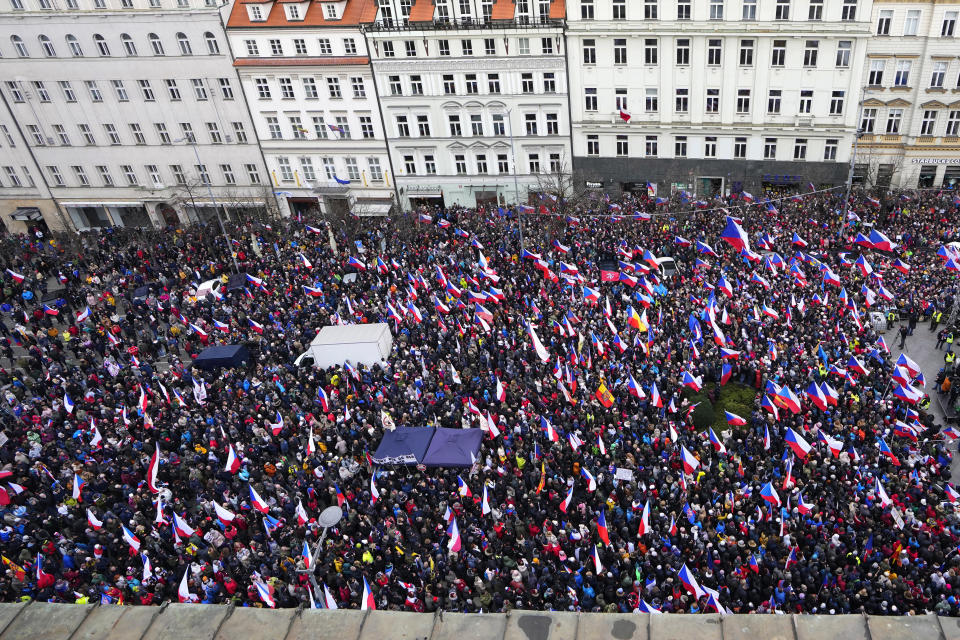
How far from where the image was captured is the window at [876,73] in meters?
41.1

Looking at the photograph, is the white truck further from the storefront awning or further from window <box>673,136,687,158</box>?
the storefront awning

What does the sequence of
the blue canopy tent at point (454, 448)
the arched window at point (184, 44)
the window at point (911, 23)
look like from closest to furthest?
1. the blue canopy tent at point (454, 448)
2. the window at point (911, 23)
3. the arched window at point (184, 44)

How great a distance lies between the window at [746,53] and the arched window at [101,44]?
143 ft

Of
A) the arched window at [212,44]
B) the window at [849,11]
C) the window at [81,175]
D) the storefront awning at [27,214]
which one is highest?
the arched window at [212,44]

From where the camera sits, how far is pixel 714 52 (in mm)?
41938

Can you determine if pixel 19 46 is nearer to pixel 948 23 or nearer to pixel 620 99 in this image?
pixel 620 99

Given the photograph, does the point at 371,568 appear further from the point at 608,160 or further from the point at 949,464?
the point at 608,160

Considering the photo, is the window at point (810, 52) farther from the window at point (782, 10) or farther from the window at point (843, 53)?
the window at point (782, 10)

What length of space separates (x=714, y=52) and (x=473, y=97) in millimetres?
15905

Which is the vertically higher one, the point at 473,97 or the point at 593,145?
the point at 473,97

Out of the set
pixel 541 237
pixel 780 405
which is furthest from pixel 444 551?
pixel 541 237

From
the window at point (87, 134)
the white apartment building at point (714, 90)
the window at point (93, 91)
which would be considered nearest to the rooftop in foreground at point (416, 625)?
the white apartment building at point (714, 90)

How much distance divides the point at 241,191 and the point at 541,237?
25.7 metres

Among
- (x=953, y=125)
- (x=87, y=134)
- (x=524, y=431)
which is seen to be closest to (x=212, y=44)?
(x=87, y=134)
